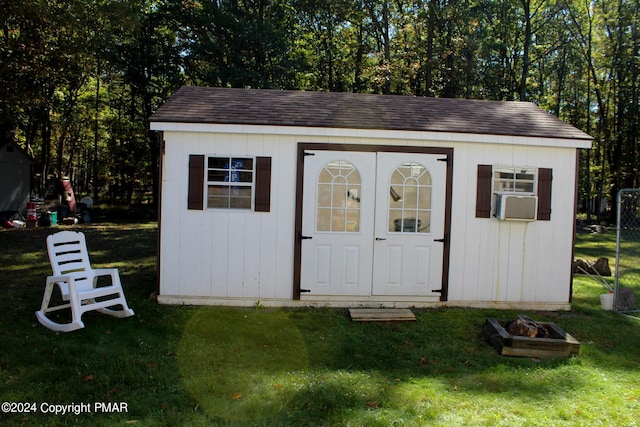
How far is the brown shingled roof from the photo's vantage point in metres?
6.43

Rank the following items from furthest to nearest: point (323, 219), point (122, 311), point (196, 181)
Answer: point (323, 219) < point (196, 181) < point (122, 311)

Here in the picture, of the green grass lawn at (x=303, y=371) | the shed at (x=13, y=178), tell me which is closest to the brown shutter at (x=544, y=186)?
the green grass lawn at (x=303, y=371)

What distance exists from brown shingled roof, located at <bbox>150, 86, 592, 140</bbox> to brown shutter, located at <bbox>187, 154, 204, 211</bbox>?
1.72 ft

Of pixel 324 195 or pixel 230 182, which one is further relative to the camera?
pixel 324 195

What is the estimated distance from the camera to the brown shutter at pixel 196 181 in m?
6.29

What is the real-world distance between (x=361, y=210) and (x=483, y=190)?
5.87ft

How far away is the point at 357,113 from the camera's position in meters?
6.98

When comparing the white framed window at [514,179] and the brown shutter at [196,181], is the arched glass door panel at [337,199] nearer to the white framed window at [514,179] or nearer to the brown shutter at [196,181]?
the brown shutter at [196,181]

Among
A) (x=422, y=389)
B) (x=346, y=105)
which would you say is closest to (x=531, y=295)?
(x=422, y=389)

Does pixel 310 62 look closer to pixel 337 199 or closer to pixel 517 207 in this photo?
pixel 337 199

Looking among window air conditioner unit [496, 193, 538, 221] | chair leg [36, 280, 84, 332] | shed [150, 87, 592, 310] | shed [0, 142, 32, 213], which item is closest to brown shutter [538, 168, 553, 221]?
shed [150, 87, 592, 310]

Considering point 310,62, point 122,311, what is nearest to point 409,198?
point 122,311

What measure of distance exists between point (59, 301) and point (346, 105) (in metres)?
5.16

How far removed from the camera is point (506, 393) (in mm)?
3926
